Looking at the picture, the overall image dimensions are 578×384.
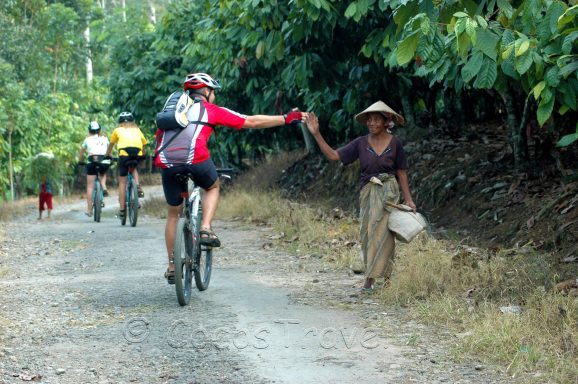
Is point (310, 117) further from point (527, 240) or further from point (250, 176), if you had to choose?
point (250, 176)

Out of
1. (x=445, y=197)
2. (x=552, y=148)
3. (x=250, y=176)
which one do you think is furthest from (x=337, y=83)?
(x=250, y=176)

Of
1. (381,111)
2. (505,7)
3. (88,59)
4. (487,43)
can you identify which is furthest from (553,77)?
(88,59)

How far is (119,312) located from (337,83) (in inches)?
263

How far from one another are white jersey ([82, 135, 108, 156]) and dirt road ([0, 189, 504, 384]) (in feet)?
22.0

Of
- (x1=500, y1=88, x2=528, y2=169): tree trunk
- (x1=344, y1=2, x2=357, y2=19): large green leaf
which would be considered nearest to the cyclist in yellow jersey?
(x1=500, y1=88, x2=528, y2=169): tree trunk

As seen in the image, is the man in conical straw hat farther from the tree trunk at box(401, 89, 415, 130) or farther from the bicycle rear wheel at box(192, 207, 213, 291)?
the tree trunk at box(401, 89, 415, 130)

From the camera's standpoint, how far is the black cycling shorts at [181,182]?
873 cm

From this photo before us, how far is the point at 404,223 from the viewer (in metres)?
9.03

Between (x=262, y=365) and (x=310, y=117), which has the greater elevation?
(x=310, y=117)

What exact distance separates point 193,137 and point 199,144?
3.0 inches

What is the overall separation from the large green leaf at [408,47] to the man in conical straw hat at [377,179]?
8.64 ft

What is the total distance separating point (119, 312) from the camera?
27.9ft

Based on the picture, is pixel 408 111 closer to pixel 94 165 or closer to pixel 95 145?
pixel 94 165

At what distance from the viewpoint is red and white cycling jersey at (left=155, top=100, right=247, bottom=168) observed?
8.64 m
